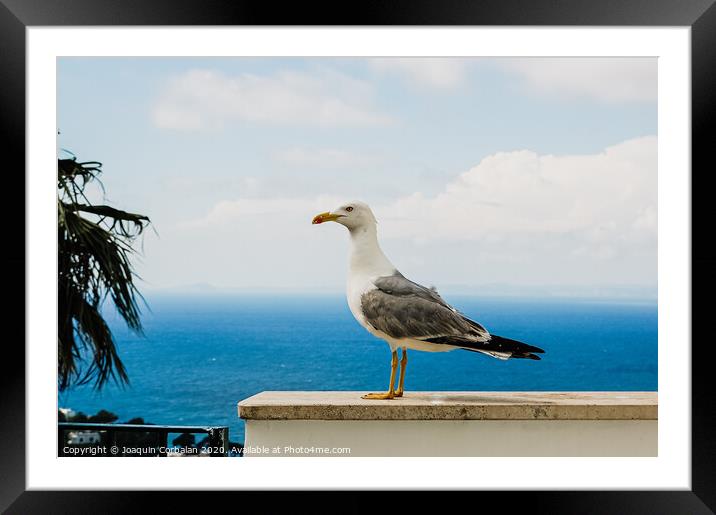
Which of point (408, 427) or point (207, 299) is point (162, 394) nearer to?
point (207, 299)

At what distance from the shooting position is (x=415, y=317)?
9.14ft

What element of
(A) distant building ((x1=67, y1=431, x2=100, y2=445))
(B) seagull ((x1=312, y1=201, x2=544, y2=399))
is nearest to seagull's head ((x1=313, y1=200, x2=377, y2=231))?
(B) seagull ((x1=312, y1=201, x2=544, y2=399))

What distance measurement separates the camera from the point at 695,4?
248cm

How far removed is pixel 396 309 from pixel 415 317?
0.25 feet

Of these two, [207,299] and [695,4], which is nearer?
[695,4]

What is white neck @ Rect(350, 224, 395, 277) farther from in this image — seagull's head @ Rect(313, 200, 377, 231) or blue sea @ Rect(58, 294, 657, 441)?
blue sea @ Rect(58, 294, 657, 441)

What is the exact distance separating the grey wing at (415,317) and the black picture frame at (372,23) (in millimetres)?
588

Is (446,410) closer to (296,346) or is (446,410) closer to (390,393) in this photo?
(390,393)

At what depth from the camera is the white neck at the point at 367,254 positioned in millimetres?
2910

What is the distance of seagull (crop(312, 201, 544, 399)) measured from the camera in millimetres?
2777

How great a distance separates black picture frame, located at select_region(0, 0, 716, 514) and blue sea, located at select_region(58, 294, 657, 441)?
0.43 m

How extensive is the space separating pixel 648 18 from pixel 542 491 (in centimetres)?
167

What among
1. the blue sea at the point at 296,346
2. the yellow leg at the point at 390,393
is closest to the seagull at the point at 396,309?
the yellow leg at the point at 390,393

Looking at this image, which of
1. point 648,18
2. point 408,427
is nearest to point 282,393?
point 408,427
